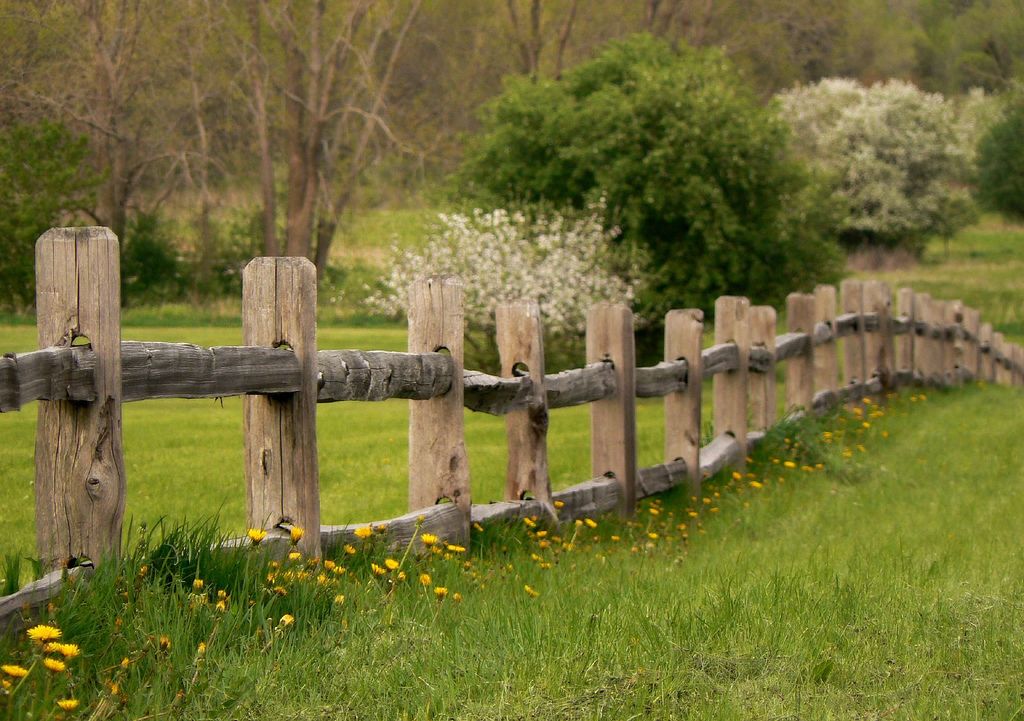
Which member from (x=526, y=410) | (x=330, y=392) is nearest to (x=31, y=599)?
(x=330, y=392)

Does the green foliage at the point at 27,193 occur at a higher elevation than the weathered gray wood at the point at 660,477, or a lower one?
higher

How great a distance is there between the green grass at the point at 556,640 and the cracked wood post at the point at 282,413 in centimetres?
43

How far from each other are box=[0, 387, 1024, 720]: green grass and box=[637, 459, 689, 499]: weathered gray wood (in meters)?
2.23

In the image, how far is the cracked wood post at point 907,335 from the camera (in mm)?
17938

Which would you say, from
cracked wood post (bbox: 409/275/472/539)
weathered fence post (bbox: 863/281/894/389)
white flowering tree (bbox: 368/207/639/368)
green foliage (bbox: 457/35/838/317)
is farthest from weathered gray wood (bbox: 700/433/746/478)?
green foliage (bbox: 457/35/838/317)

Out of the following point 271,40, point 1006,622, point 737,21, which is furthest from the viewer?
point 737,21

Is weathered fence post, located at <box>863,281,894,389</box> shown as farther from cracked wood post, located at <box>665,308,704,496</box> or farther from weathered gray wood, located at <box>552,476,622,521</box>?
weathered gray wood, located at <box>552,476,622,521</box>

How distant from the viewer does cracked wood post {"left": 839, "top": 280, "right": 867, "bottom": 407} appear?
15492 millimetres

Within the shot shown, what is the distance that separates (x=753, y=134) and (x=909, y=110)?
28.2 m

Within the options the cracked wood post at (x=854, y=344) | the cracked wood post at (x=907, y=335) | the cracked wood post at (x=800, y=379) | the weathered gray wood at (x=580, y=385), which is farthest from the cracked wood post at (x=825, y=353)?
the weathered gray wood at (x=580, y=385)

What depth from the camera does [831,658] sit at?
13.7 ft

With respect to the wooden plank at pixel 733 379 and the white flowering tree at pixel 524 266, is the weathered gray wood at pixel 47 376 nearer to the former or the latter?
the wooden plank at pixel 733 379

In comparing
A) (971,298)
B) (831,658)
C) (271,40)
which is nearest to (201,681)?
(831,658)

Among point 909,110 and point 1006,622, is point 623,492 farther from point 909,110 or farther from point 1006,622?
point 909,110
